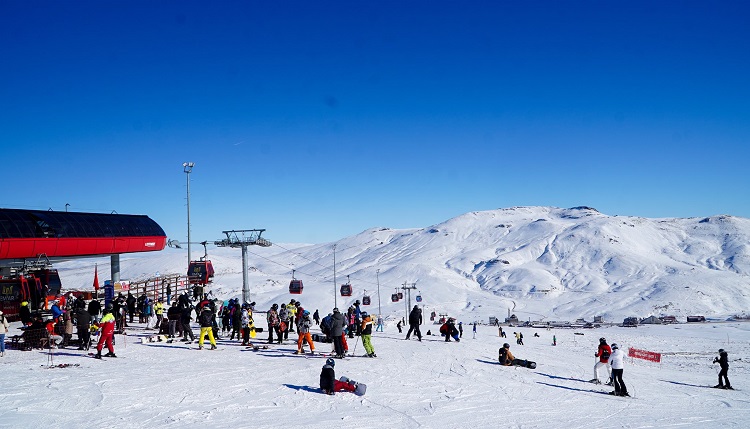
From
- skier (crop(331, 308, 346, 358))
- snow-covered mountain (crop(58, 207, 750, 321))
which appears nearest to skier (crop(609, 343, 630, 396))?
skier (crop(331, 308, 346, 358))

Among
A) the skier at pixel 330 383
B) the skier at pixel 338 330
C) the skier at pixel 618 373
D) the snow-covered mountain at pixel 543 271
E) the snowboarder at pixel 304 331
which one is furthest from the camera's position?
the snow-covered mountain at pixel 543 271

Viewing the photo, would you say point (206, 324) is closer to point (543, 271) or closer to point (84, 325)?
point (84, 325)

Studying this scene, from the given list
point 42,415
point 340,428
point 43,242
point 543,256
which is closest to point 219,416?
point 340,428

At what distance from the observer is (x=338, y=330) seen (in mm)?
16703

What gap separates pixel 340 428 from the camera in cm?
955

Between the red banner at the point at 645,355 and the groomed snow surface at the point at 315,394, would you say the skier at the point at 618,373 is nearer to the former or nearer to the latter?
the groomed snow surface at the point at 315,394

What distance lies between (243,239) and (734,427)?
104ft

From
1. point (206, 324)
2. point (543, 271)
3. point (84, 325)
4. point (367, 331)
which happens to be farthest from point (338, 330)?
point (543, 271)

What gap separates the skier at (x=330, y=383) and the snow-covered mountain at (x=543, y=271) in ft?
223

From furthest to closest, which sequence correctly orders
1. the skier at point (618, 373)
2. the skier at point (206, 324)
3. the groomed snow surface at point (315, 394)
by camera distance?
the skier at point (206, 324) → the skier at point (618, 373) → the groomed snow surface at point (315, 394)

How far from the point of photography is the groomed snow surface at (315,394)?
10180 mm

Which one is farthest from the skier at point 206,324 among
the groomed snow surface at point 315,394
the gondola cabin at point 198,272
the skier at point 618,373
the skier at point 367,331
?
the gondola cabin at point 198,272

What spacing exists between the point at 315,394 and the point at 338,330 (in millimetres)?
4614

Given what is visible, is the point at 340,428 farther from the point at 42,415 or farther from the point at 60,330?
the point at 60,330
